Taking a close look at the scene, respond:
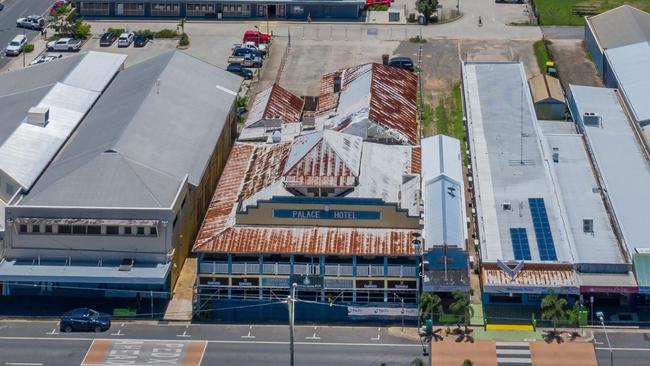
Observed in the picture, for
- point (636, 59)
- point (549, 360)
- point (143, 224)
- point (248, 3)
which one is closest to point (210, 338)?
point (143, 224)

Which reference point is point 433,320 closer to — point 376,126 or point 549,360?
point 549,360

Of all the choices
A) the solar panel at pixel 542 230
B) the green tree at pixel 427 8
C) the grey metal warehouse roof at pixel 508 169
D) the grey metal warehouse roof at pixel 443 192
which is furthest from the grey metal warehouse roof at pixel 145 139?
the green tree at pixel 427 8

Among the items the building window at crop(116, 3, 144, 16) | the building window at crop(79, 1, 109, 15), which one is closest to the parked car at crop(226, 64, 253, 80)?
the building window at crop(116, 3, 144, 16)

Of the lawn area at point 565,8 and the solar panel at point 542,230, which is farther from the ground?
the lawn area at point 565,8

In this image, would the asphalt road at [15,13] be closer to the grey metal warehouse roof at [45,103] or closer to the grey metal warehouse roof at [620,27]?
the grey metal warehouse roof at [45,103]

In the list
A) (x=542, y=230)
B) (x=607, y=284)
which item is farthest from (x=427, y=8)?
(x=607, y=284)

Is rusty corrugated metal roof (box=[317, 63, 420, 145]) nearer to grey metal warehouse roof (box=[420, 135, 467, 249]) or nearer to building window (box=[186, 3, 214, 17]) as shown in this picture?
grey metal warehouse roof (box=[420, 135, 467, 249])
